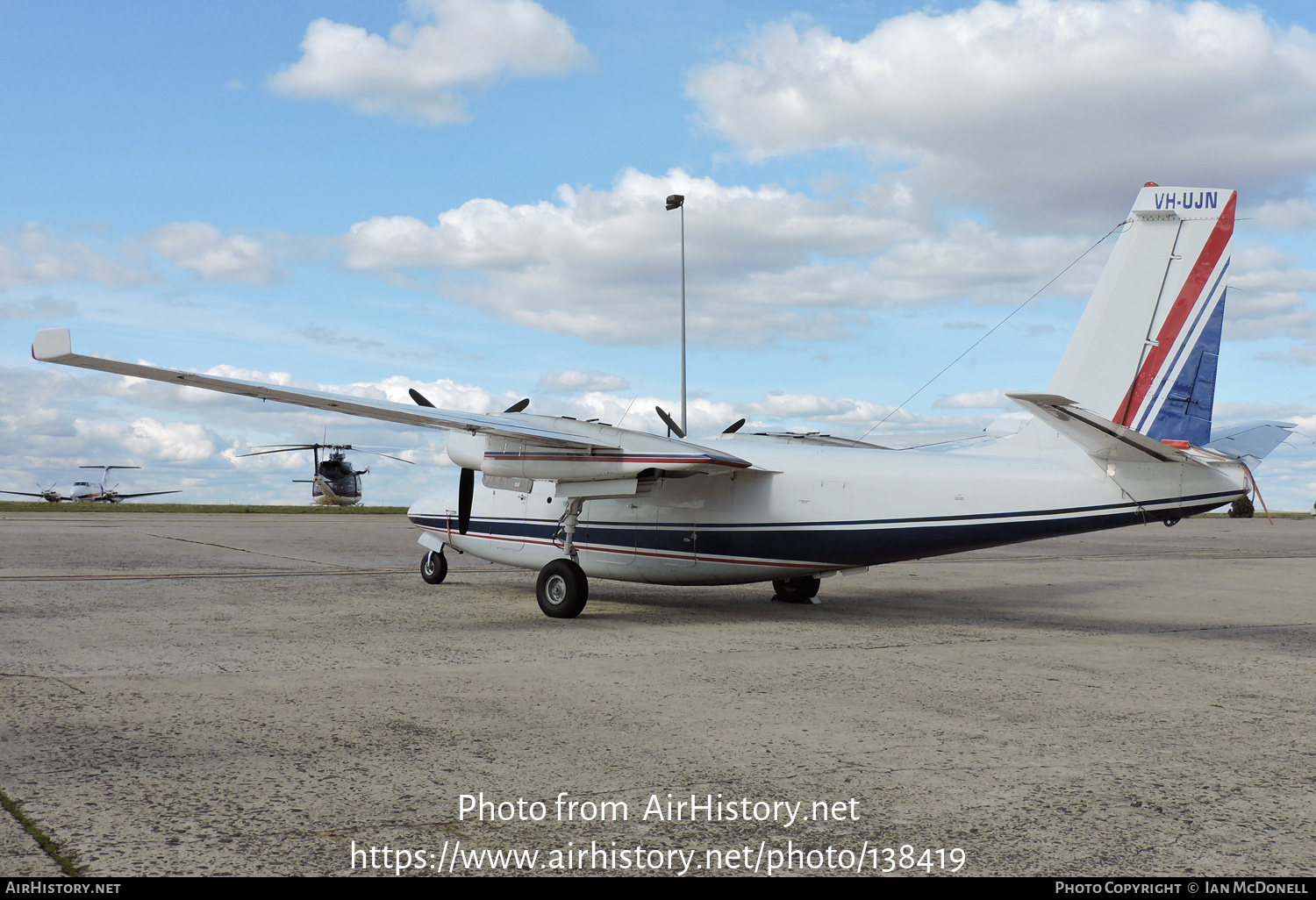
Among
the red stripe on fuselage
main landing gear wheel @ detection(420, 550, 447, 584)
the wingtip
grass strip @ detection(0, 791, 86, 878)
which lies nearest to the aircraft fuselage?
the red stripe on fuselage

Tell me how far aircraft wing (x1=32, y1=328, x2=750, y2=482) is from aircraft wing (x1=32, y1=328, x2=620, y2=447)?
0.4 inches

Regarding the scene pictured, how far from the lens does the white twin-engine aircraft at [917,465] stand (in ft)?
35.9

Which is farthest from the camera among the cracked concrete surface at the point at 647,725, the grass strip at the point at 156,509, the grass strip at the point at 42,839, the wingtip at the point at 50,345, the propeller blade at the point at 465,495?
the grass strip at the point at 156,509

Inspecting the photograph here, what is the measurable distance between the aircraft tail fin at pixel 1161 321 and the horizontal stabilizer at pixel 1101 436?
0.61m

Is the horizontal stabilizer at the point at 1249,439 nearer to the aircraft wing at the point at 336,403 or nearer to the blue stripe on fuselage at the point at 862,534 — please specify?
the blue stripe on fuselage at the point at 862,534

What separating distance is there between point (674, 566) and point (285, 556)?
12.2 meters

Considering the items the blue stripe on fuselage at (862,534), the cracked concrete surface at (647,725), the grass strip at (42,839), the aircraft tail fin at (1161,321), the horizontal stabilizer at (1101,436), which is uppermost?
the aircraft tail fin at (1161,321)

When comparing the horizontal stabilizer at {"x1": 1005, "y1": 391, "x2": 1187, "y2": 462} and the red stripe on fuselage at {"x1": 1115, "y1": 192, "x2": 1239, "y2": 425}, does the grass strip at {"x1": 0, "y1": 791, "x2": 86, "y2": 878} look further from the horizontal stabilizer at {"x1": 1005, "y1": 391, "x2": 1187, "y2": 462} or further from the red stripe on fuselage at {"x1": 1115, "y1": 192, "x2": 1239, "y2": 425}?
the red stripe on fuselage at {"x1": 1115, "y1": 192, "x2": 1239, "y2": 425}

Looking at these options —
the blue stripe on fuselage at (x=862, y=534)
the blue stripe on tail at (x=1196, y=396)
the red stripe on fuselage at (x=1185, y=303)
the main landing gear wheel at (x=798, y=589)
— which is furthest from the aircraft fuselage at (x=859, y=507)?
the main landing gear wheel at (x=798, y=589)

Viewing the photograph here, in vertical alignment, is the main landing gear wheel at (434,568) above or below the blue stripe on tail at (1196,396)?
below

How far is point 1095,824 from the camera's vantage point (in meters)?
4.63

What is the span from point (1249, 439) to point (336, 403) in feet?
37.3

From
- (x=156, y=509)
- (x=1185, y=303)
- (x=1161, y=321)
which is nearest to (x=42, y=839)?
(x=1161, y=321)
